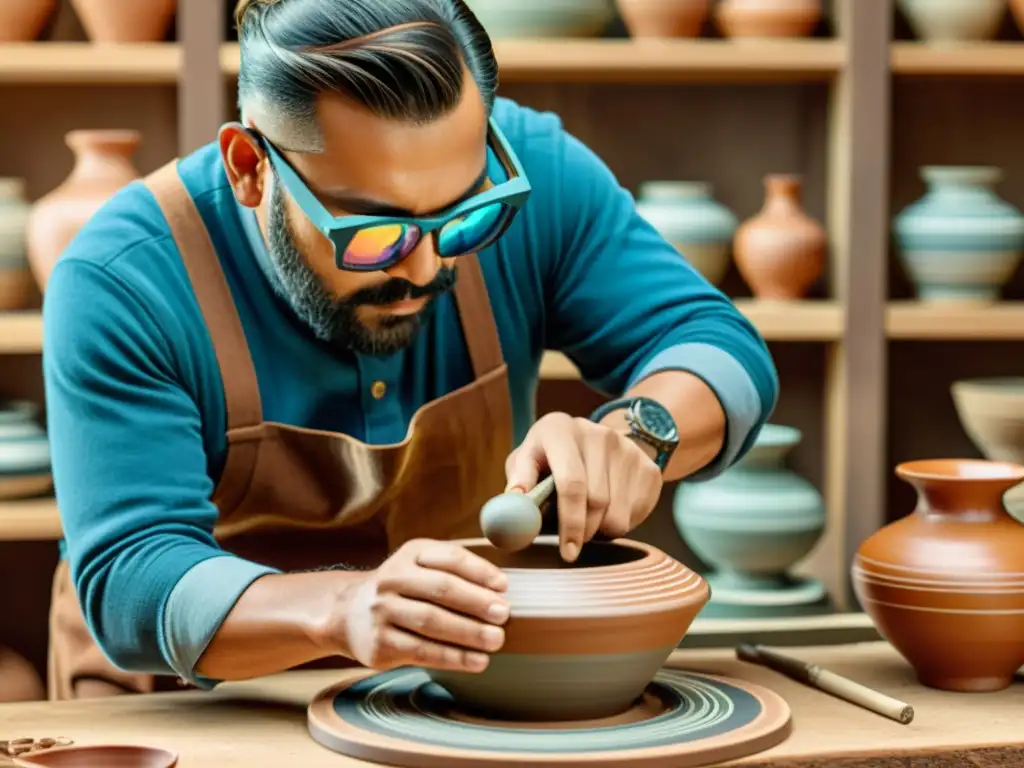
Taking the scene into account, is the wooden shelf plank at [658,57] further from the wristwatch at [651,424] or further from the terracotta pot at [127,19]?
the wristwatch at [651,424]

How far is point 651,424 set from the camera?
6.64 feet

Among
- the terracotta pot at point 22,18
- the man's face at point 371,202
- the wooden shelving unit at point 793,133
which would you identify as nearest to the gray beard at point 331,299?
the man's face at point 371,202

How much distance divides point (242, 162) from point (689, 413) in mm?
679

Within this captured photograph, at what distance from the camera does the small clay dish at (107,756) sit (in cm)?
149

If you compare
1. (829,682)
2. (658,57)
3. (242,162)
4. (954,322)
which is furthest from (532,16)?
(829,682)

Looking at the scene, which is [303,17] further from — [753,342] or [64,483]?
[753,342]

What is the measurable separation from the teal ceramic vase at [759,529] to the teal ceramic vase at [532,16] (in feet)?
3.55

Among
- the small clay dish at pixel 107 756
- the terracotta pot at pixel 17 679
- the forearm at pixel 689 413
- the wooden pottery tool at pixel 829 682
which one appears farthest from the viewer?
the terracotta pot at pixel 17 679

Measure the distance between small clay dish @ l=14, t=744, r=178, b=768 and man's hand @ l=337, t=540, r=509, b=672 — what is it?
0.77 feet

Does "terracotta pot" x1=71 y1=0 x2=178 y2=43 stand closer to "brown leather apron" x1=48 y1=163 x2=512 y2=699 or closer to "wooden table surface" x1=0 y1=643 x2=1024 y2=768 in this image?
"brown leather apron" x1=48 y1=163 x2=512 y2=699

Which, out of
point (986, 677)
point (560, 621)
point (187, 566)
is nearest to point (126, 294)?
point (187, 566)

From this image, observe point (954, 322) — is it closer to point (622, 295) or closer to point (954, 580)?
point (622, 295)

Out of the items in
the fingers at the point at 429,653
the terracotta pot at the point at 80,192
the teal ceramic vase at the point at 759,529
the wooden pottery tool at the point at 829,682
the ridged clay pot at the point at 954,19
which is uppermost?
the ridged clay pot at the point at 954,19

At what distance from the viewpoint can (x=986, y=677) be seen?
1848mm
